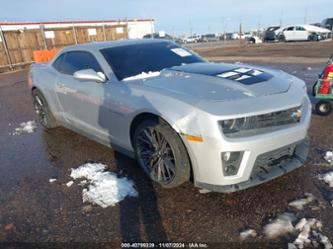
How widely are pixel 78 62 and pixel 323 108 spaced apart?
4.28 meters

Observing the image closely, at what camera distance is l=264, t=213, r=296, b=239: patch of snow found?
97.0 inches

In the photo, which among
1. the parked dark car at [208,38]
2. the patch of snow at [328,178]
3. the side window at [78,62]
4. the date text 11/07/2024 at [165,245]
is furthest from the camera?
the parked dark car at [208,38]

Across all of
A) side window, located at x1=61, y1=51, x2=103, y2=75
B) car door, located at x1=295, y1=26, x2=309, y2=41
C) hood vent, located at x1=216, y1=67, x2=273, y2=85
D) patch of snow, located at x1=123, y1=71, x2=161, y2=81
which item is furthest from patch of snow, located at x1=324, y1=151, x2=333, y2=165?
car door, located at x1=295, y1=26, x2=309, y2=41

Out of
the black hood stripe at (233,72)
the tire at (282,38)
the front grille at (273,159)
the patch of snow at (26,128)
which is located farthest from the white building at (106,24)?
the front grille at (273,159)

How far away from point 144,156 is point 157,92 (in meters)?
0.76

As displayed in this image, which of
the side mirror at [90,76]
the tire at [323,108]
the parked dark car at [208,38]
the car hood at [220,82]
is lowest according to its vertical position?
the parked dark car at [208,38]

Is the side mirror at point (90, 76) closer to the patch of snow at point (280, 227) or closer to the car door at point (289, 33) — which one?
the patch of snow at point (280, 227)

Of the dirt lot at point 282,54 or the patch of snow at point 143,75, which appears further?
the dirt lot at point 282,54

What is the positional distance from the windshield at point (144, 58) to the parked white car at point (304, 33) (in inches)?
1152

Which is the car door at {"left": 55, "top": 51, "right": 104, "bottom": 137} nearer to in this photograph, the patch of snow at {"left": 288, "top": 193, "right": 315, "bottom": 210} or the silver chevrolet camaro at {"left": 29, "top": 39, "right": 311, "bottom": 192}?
the silver chevrolet camaro at {"left": 29, "top": 39, "right": 311, "bottom": 192}

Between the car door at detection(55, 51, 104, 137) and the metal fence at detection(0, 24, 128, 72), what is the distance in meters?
16.8

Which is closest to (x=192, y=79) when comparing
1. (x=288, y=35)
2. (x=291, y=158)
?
(x=291, y=158)

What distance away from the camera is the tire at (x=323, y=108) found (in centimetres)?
545

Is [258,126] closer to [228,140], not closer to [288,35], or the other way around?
[228,140]
